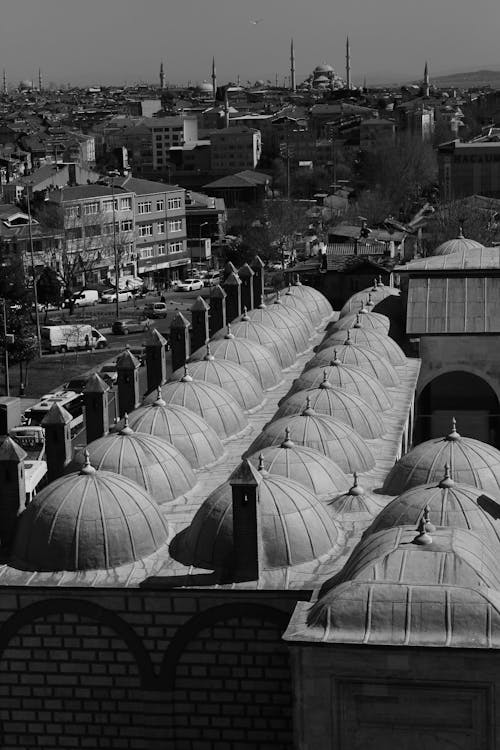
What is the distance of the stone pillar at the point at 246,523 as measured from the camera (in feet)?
57.7

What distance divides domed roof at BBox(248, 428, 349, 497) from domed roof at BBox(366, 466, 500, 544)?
2126 millimetres

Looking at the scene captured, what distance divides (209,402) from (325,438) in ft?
11.4

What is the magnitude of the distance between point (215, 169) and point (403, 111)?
2727 cm

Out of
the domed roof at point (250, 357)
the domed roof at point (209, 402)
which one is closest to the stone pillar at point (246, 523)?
the domed roof at point (209, 402)

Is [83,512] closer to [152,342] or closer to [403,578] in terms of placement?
[403,578]

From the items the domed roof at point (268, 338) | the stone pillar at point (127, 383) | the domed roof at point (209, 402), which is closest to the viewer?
the domed roof at point (209, 402)

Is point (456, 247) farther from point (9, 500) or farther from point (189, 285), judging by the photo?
point (189, 285)

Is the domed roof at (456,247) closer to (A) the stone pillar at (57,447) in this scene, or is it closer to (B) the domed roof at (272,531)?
(A) the stone pillar at (57,447)

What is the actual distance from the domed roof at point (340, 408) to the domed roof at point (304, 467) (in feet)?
9.78

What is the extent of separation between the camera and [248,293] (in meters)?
42.0

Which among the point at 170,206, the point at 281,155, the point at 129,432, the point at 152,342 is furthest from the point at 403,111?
the point at 129,432

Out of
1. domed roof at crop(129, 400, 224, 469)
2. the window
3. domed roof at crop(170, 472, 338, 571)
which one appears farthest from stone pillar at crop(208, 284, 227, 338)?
the window

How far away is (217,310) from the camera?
3962 cm

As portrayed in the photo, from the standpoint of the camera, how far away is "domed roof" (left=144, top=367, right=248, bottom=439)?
24625 mm
